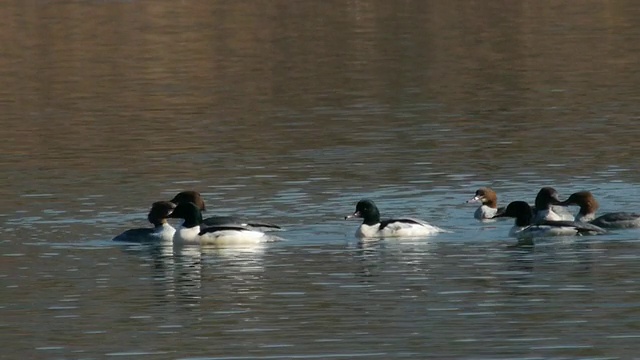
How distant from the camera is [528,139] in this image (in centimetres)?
3155

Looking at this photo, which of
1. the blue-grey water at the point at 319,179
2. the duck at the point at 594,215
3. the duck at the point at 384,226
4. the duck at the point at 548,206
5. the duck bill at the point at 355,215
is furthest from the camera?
the duck at the point at 548,206

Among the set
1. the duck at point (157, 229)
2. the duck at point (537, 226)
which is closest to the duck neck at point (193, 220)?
the duck at point (157, 229)

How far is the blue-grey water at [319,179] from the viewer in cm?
1712

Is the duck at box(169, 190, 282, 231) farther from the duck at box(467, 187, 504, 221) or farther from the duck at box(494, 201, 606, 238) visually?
the duck at box(494, 201, 606, 238)

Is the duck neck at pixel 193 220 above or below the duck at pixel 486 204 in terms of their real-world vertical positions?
above

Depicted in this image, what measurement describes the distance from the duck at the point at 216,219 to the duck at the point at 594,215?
4002mm

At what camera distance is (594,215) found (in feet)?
78.1

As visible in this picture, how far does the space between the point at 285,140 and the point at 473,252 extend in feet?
37.7

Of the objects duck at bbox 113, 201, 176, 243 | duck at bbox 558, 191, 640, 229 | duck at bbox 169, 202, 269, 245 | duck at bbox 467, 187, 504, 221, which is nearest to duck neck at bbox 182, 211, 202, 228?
duck at bbox 169, 202, 269, 245

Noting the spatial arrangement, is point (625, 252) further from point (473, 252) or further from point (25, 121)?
point (25, 121)

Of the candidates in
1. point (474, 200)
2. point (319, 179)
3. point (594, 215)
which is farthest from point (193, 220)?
point (594, 215)

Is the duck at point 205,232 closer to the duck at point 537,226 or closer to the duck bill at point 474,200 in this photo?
the duck at point 537,226

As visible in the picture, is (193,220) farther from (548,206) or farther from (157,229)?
(548,206)

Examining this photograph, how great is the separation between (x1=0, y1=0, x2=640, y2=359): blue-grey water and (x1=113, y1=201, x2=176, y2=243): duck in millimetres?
334
